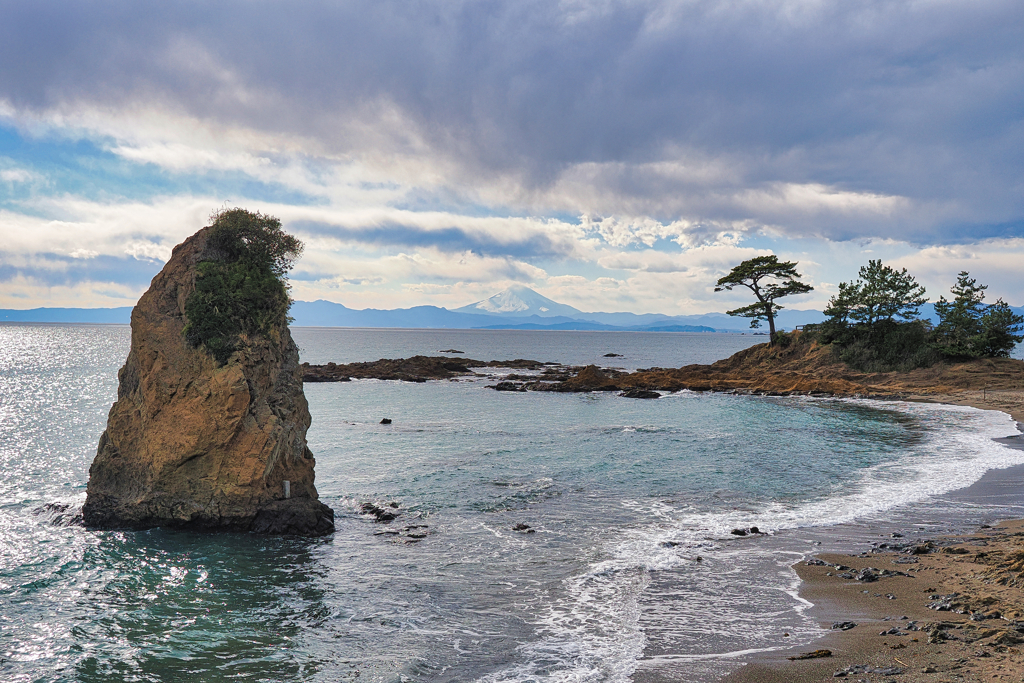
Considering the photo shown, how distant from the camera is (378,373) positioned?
61.0m

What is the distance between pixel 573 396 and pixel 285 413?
33.8 metres

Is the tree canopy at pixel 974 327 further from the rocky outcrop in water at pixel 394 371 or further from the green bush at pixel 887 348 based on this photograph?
the rocky outcrop in water at pixel 394 371

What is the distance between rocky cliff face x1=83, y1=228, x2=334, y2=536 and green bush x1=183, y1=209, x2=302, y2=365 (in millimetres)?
353

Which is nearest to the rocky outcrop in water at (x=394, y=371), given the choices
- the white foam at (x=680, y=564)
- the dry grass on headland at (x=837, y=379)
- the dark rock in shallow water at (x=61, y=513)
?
the dry grass on headland at (x=837, y=379)

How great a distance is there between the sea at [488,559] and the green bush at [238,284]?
201 inches

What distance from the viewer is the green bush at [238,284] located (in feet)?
49.0

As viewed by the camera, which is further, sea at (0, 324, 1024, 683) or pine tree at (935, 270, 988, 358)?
pine tree at (935, 270, 988, 358)

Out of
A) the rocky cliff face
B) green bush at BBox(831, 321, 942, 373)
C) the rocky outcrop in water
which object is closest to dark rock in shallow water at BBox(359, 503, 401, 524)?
the rocky cliff face

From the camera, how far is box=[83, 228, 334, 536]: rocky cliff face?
14.3 metres

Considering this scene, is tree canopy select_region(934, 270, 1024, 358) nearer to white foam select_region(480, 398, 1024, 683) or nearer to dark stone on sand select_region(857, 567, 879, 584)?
white foam select_region(480, 398, 1024, 683)

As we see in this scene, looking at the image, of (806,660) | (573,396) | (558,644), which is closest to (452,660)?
(558,644)

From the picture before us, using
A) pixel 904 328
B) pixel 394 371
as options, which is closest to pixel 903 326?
pixel 904 328

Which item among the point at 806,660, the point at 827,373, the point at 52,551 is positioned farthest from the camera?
the point at 827,373

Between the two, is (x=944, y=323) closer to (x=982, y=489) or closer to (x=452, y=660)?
(x=982, y=489)
